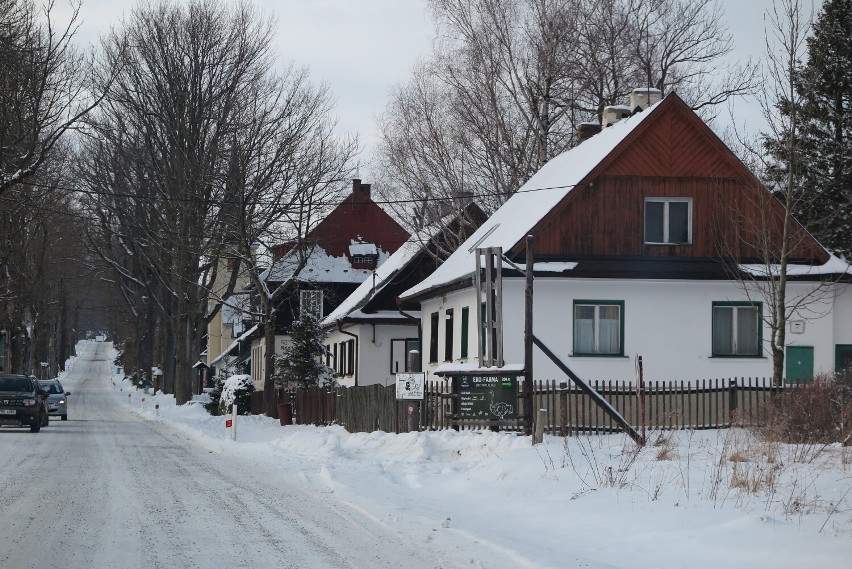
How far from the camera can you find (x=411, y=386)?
2328 cm

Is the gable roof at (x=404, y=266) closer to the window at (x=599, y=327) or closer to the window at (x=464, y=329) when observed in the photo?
the window at (x=464, y=329)

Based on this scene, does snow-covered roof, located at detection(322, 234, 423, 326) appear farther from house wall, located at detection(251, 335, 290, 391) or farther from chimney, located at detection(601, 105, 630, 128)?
house wall, located at detection(251, 335, 290, 391)

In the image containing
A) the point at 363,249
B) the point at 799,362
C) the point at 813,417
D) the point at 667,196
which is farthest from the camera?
the point at 363,249

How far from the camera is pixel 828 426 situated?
18.8 metres

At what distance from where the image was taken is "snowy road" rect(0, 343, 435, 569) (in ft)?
34.3

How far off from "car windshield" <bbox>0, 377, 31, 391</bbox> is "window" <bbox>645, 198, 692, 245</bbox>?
63.7 ft

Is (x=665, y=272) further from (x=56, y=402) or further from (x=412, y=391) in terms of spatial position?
(x=56, y=402)

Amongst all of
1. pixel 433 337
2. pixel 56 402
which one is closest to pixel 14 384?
pixel 56 402

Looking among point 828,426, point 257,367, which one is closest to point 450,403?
point 828,426

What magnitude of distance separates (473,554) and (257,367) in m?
65.9

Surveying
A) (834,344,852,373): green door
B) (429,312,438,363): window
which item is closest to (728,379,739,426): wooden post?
(834,344,852,373): green door

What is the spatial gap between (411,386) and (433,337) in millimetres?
13391

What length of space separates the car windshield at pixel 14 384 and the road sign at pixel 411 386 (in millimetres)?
16577

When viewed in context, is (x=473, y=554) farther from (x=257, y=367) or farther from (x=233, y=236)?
(x=257, y=367)
